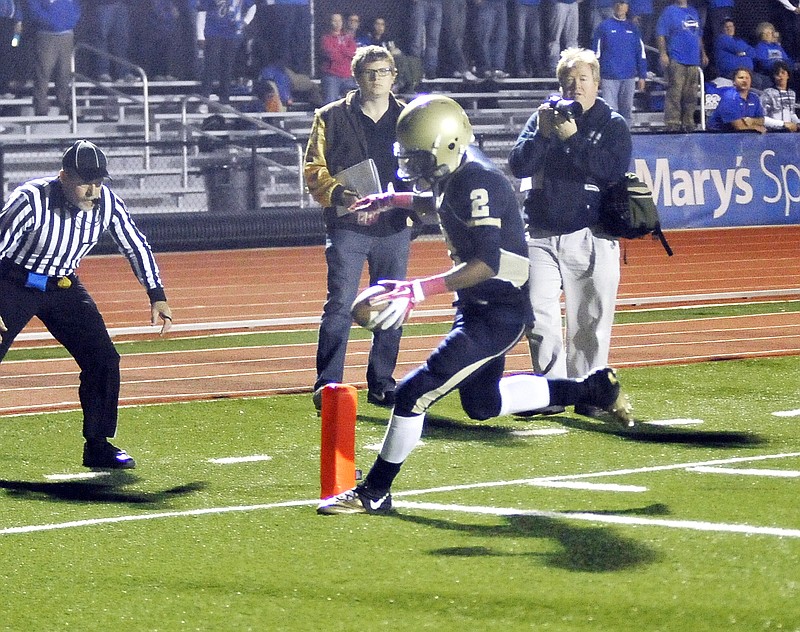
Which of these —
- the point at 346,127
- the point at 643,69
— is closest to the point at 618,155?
the point at 346,127

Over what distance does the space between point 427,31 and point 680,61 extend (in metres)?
3.82

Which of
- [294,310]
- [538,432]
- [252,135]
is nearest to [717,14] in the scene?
[252,135]

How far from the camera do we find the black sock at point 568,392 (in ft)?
22.4

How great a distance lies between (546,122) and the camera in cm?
817

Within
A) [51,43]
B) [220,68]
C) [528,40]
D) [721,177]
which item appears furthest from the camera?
[528,40]

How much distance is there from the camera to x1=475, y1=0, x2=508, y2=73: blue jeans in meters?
24.9

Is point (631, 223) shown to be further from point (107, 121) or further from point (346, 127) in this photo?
point (107, 121)

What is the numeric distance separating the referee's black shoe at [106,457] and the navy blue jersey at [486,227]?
1.94 m

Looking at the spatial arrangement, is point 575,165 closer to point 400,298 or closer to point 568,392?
point 568,392

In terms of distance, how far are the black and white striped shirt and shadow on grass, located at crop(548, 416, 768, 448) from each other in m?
2.60

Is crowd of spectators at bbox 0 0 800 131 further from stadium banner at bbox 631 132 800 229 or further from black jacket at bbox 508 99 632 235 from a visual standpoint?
black jacket at bbox 508 99 632 235

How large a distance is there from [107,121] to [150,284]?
1613 cm

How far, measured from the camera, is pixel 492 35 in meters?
25.3

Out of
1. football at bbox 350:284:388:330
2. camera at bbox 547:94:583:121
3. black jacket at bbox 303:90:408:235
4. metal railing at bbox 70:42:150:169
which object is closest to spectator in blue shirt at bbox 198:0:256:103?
metal railing at bbox 70:42:150:169
